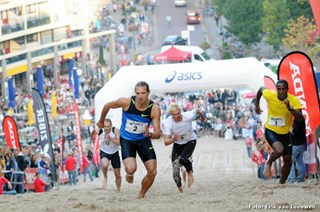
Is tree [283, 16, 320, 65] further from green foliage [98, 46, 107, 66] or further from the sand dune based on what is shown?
the sand dune

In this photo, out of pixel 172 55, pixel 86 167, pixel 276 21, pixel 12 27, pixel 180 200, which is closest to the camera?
pixel 180 200

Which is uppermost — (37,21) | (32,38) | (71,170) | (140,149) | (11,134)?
(37,21)

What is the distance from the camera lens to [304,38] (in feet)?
168

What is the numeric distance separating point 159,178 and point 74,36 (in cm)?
3840

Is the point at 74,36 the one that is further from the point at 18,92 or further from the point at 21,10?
the point at 18,92

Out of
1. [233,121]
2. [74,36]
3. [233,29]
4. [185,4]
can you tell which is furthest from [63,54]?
[233,121]

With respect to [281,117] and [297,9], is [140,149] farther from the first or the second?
[297,9]

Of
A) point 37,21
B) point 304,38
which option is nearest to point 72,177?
point 304,38

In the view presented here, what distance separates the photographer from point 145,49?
210 feet

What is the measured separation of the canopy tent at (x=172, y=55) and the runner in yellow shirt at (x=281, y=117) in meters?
33.8

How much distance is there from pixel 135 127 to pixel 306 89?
121 inches

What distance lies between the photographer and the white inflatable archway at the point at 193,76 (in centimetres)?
2938

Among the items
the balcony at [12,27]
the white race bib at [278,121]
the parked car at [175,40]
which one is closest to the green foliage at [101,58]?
the parked car at [175,40]

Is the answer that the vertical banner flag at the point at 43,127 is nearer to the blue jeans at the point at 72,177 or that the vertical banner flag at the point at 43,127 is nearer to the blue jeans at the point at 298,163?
the blue jeans at the point at 72,177
